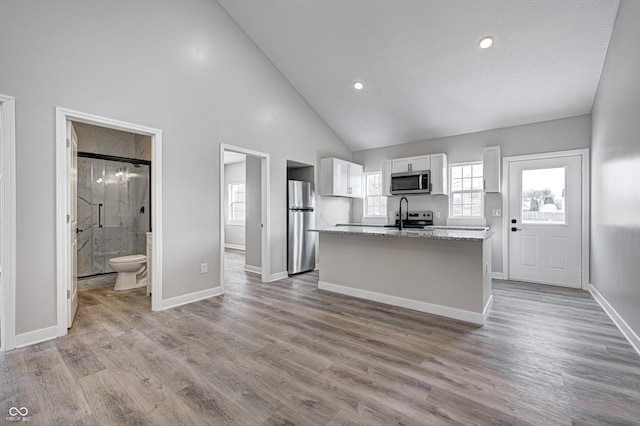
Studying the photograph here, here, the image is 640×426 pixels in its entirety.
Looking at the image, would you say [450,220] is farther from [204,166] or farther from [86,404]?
[86,404]

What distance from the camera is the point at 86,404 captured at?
1.77 metres

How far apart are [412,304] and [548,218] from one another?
297 cm

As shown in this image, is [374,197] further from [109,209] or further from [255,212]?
[109,209]

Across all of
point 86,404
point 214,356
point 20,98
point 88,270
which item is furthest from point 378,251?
point 88,270

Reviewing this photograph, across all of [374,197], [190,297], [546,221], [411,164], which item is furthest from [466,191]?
[190,297]

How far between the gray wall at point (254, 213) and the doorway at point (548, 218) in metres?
4.31

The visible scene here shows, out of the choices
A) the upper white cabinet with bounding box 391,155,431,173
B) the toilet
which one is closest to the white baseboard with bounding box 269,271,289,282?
the toilet

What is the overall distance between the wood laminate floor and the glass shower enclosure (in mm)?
1403

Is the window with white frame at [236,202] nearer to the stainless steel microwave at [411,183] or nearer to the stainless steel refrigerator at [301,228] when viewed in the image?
the stainless steel refrigerator at [301,228]

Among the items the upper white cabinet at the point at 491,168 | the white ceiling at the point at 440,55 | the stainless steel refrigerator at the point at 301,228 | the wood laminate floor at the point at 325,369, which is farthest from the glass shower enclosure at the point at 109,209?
the upper white cabinet at the point at 491,168

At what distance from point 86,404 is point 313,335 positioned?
1.66 m

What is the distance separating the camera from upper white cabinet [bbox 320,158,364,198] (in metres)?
5.73

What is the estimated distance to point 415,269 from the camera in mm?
3471

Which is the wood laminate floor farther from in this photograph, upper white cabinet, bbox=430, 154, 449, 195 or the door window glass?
upper white cabinet, bbox=430, 154, 449, 195
